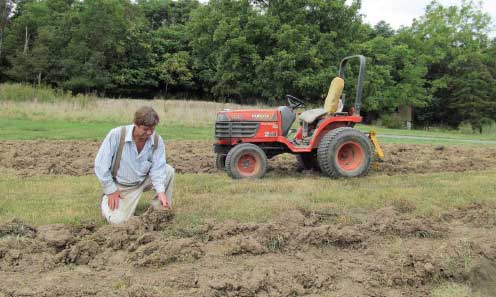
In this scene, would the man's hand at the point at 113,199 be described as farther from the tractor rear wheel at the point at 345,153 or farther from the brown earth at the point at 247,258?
the tractor rear wheel at the point at 345,153

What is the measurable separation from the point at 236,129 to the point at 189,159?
2.20 meters

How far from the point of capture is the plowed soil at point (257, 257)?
11.8 feet

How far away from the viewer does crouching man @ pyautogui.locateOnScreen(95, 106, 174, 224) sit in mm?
4918

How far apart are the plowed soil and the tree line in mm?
23274

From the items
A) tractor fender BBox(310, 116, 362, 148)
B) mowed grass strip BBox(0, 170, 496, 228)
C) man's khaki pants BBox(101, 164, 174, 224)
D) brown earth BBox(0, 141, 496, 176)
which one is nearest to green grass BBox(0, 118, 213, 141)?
brown earth BBox(0, 141, 496, 176)

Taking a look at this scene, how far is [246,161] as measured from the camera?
26.0 ft

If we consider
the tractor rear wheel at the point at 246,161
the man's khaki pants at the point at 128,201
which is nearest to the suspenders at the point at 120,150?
the man's khaki pants at the point at 128,201

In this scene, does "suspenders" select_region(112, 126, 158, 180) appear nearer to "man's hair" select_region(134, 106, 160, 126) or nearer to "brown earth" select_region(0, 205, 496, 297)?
"man's hair" select_region(134, 106, 160, 126)

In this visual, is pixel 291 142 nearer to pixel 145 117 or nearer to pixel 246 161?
pixel 246 161

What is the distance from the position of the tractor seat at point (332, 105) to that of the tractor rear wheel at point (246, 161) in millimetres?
1137

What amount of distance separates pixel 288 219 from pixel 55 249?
2.30m

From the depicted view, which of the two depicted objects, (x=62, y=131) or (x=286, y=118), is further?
(x=62, y=131)

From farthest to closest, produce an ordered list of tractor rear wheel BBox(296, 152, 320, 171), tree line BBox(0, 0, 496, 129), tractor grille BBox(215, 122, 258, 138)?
tree line BBox(0, 0, 496, 129) → tractor rear wheel BBox(296, 152, 320, 171) → tractor grille BBox(215, 122, 258, 138)

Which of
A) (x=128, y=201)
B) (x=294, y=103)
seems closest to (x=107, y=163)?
(x=128, y=201)
